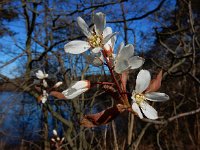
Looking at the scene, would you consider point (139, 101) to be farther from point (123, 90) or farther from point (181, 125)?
point (181, 125)

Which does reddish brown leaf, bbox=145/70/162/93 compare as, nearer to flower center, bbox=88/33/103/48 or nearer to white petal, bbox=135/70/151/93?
white petal, bbox=135/70/151/93

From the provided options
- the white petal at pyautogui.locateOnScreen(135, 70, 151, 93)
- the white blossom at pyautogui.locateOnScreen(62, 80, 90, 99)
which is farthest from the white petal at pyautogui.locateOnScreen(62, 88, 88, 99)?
the white petal at pyautogui.locateOnScreen(135, 70, 151, 93)

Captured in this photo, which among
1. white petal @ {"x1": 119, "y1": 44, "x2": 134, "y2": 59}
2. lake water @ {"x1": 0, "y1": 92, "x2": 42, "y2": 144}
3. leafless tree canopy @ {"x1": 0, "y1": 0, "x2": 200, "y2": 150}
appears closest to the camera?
white petal @ {"x1": 119, "y1": 44, "x2": 134, "y2": 59}

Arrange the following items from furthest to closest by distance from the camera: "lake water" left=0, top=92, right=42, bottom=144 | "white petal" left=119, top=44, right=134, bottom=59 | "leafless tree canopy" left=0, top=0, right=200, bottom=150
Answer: "lake water" left=0, top=92, right=42, bottom=144
"leafless tree canopy" left=0, top=0, right=200, bottom=150
"white petal" left=119, top=44, right=134, bottom=59

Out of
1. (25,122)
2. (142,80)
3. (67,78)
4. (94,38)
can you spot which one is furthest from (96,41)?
(25,122)

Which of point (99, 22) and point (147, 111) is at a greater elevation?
point (99, 22)

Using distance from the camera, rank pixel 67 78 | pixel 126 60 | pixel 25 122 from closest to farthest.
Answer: pixel 126 60 → pixel 67 78 → pixel 25 122

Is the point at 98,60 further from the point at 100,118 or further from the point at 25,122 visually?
the point at 25,122
